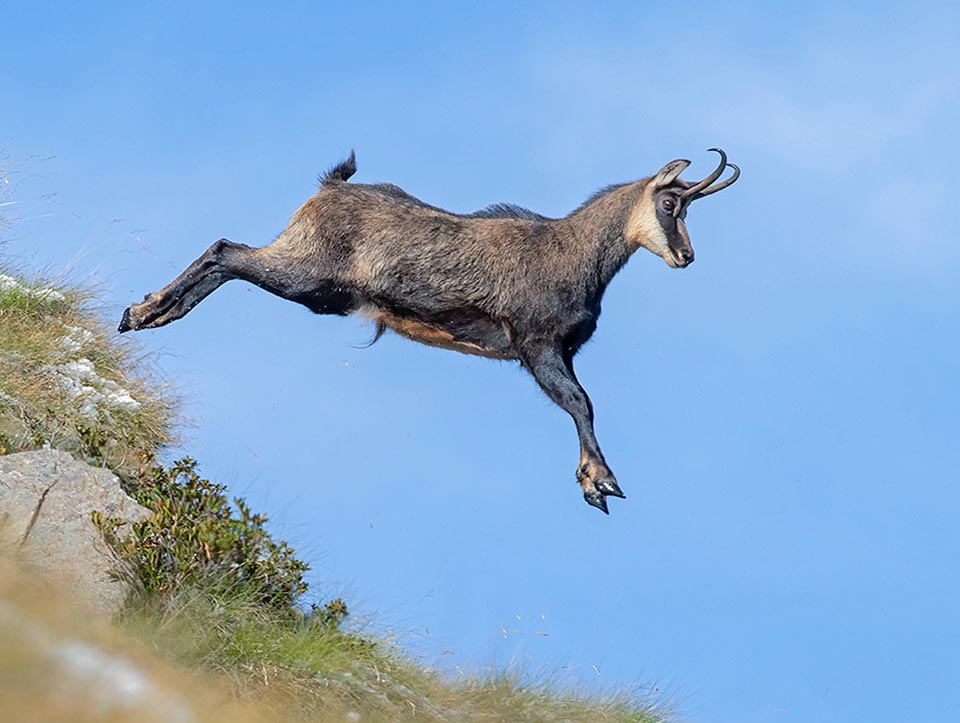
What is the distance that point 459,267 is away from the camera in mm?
10344

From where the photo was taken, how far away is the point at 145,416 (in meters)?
10.9

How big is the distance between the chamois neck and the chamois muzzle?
15.4 inches

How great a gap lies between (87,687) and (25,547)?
2.56 metres

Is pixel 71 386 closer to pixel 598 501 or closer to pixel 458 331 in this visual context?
pixel 458 331

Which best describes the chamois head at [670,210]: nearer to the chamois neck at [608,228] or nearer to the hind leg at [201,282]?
the chamois neck at [608,228]

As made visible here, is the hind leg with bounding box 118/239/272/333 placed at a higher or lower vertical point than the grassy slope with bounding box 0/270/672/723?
higher

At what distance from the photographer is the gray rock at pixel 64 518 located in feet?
27.6

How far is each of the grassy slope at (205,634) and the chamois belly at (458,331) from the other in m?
2.01

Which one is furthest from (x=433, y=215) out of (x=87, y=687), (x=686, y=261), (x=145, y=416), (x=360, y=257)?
(x=87, y=687)

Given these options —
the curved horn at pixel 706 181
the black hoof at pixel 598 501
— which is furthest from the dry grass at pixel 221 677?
the curved horn at pixel 706 181

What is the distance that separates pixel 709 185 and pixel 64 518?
16.8 feet

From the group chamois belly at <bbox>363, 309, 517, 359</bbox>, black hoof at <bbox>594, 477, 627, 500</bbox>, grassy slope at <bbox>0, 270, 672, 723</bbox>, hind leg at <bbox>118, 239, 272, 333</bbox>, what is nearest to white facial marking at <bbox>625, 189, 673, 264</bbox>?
chamois belly at <bbox>363, 309, 517, 359</bbox>

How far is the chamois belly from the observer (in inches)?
408

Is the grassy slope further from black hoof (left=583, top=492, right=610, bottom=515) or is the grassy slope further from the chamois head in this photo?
the chamois head
